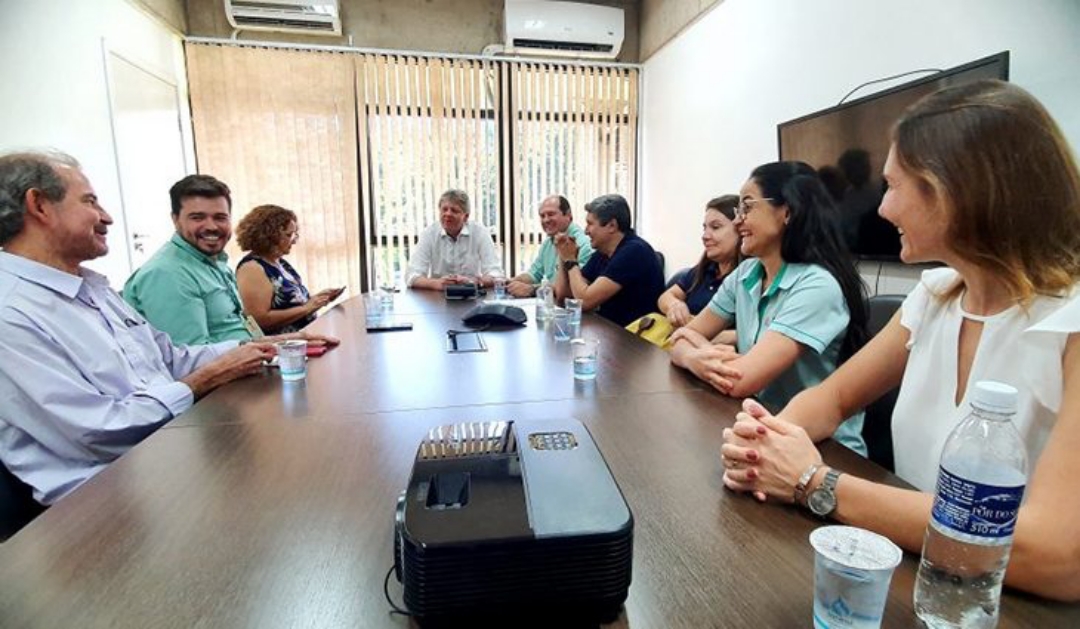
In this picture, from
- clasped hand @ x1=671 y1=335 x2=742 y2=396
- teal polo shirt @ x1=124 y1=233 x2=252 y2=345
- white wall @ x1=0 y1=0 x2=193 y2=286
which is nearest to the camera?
clasped hand @ x1=671 y1=335 x2=742 y2=396

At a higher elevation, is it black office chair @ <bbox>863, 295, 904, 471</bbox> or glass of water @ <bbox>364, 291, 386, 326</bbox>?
glass of water @ <bbox>364, 291, 386, 326</bbox>

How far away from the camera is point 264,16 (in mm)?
4250

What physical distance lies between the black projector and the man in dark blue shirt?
212 cm

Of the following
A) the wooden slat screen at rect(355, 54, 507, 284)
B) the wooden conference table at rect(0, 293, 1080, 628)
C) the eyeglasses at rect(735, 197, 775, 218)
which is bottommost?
the wooden conference table at rect(0, 293, 1080, 628)

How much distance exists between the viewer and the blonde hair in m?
0.76

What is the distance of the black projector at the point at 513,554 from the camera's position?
510 millimetres

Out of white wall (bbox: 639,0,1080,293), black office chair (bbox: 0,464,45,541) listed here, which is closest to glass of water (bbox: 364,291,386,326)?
black office chair (bbox: 0,464,45,541)

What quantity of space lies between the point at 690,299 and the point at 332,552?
2.12 metres

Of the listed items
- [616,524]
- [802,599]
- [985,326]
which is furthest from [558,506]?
[985,326]

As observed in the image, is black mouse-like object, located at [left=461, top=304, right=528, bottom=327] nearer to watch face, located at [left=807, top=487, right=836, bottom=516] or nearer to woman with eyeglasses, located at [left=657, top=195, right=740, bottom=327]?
woman with eyeglasses, located at [left=657, top=195, right=740, bottom=327]

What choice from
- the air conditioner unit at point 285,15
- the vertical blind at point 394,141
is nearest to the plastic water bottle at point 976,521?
the vertical blind at point 394,141

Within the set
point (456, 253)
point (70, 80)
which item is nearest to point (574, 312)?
point (456, 253)

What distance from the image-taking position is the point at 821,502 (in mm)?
729

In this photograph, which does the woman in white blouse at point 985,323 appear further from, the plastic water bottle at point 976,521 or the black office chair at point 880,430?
the black office chair at point 880,430
